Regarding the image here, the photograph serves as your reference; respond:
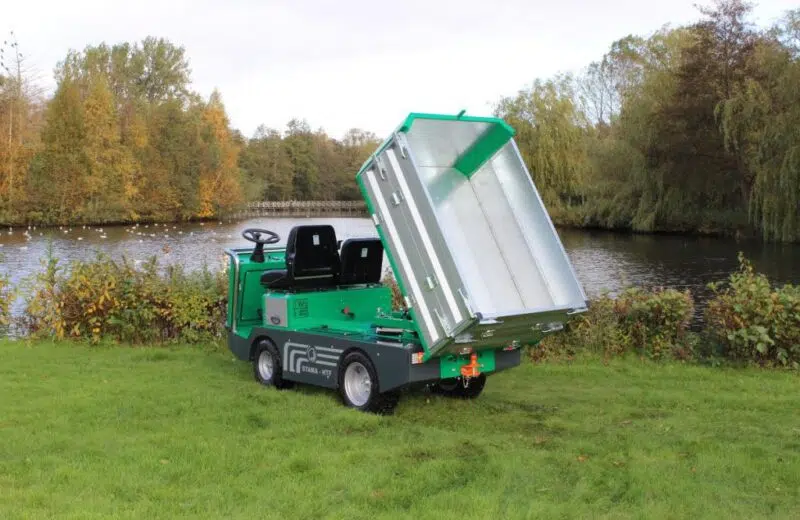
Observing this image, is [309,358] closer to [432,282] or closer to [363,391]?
[363,391]

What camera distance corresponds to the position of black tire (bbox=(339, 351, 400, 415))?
7.57 meters

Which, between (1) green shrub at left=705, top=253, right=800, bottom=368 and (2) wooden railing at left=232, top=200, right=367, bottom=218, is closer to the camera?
(1) green shrub at left=705, top=253, right=800, bottom=368

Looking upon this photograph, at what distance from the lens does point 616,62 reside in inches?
2657

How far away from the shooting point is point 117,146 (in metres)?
60.2

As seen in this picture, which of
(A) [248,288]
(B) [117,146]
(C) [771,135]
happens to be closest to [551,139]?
(C) [771,135]

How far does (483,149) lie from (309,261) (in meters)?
2.38

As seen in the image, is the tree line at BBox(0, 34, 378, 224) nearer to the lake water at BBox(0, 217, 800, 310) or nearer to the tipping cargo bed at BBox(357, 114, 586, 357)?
the lake water at BBox(0, 217, 800, 310)

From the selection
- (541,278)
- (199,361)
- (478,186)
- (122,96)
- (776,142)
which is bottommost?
(199,361)

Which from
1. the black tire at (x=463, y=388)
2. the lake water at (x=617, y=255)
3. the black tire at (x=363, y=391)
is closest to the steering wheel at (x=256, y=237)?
the black tire at (x=363, y=391)

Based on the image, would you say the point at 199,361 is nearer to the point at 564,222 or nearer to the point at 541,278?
the point at 541,278

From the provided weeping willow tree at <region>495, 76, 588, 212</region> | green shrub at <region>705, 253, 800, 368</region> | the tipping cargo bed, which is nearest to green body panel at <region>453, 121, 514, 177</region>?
the tipping cargo bed

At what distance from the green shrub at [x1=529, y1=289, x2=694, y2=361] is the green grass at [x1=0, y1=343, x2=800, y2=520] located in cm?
135

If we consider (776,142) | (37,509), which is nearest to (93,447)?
(37,509)

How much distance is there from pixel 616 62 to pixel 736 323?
201 ft
